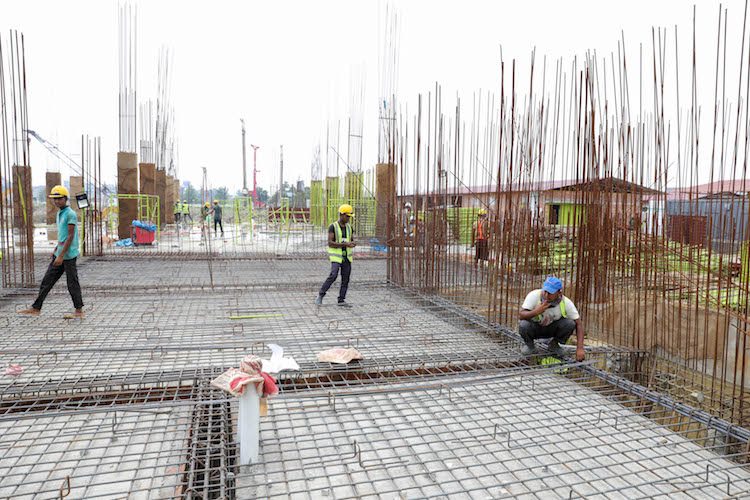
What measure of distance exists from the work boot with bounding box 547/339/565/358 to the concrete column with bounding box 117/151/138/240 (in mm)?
10858

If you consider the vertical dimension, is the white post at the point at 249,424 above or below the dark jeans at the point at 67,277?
below

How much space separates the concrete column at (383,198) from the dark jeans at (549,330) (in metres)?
2.98

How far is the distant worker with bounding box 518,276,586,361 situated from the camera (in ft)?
12.1

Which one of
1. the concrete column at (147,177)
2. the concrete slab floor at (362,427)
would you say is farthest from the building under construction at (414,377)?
the concrete column at (147,177)

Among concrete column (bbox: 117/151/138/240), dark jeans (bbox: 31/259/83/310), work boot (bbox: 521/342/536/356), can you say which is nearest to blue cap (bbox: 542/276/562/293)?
work boot (bbox: 521/342/536/356)

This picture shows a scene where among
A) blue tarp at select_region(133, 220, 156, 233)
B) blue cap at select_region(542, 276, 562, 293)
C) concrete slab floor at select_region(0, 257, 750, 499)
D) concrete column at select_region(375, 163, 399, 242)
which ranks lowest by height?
concrete slab floor at select_region(0, 257, 750, 499)

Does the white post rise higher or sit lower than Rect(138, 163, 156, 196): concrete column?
lower

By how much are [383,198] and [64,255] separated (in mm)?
6905

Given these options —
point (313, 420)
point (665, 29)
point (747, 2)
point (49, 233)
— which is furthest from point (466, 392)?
point (49, 233)

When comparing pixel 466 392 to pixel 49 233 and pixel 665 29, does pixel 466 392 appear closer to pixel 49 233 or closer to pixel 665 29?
pixel 665 29

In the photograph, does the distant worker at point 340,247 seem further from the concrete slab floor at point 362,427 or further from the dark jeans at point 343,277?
the concrete slab floor at point 362,427

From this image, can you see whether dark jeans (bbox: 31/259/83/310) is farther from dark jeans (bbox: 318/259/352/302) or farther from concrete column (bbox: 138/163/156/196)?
concrete column (bbox: 138/163/156/196)

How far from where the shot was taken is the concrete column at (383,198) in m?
6.59

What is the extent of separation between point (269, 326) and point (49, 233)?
12.8 metres
